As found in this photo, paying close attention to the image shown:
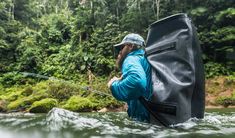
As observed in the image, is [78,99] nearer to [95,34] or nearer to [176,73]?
[95,34]

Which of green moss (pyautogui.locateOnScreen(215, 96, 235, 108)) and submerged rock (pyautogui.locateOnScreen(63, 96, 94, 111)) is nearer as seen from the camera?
submerged rock (pyautogui.locateOnScreen(63, 96, 94, 111))

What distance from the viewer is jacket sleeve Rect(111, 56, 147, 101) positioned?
3.46 metres

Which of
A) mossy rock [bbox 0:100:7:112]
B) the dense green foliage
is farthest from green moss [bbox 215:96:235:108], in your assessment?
mossy rock [bbox 0:100:7:112]

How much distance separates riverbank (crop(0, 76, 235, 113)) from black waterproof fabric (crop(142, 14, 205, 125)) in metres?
10.2

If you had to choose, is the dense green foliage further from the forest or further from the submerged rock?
the submerged rock

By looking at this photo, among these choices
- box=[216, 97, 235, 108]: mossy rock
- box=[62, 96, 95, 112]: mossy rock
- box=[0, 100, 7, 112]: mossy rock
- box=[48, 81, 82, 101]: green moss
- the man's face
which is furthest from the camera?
box=[48, 81, 82, 101]: green moss

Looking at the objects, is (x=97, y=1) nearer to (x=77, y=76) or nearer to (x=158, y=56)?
(x=77, y=76)

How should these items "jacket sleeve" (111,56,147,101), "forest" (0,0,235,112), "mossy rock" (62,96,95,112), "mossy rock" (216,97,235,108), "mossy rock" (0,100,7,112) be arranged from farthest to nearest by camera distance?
"forest" (0,0,235,112), "mossy rock" (216,97,235,108), "mossy rock" (0,100,7,112), "mossy rock" (62,96,95,112), "jacket sleeve" (111,56,147,101)

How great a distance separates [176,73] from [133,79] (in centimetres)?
59

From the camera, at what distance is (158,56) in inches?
158

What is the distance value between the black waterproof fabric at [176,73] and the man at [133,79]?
13cm

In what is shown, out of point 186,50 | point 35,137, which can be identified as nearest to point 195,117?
point 186,50

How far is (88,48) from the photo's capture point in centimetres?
2316

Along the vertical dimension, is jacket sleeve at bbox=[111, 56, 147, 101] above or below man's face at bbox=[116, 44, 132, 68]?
below
